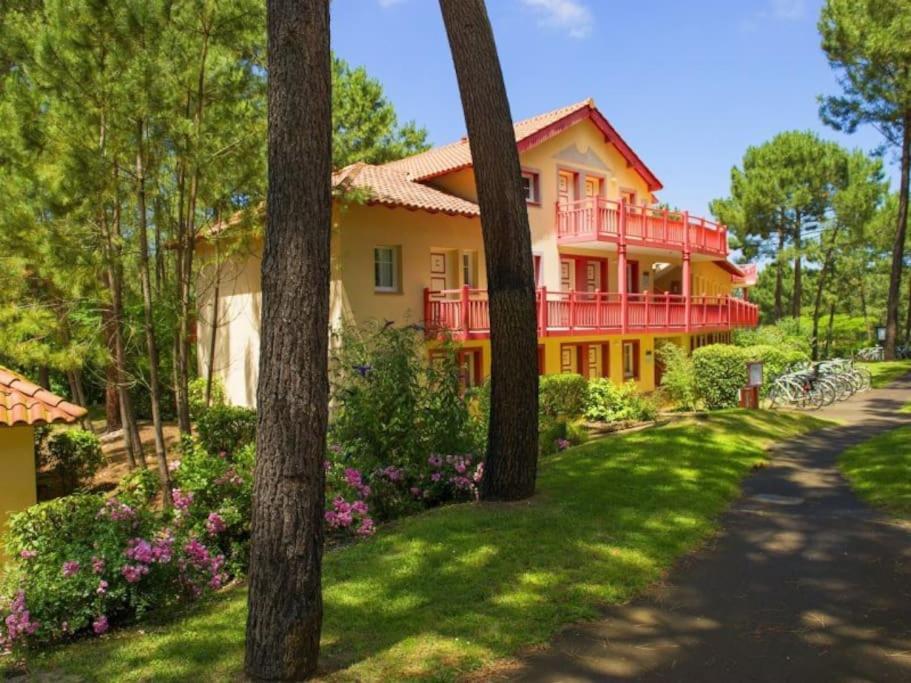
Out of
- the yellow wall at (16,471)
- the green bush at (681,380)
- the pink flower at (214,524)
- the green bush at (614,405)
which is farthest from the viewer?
the green bush at (681,380)

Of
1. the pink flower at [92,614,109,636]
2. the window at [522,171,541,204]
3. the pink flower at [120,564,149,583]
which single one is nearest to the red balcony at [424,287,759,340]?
the window at [522,171,541,204]

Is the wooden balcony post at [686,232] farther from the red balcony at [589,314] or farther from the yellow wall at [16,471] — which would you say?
the yellow wall at [16,471]

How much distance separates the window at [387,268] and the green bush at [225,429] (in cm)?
470

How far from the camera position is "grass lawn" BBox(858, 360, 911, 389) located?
2448 cm

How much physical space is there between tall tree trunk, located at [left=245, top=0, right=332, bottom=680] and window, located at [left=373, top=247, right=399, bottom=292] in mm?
13119

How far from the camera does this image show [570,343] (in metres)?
22.9

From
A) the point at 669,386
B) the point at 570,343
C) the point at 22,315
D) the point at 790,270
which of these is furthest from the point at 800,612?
the point at 790,270

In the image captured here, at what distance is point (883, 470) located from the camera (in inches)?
361

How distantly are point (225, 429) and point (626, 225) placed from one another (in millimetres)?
14721

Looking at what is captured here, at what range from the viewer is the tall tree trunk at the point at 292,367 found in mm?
3846

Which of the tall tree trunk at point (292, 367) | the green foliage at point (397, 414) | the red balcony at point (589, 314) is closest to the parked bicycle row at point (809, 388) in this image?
the red balcony at point (589, 314)

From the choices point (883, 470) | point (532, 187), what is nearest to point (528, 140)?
point (532, 187)

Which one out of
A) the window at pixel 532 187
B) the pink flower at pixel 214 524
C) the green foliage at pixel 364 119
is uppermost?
the green foliage at pixel 364 119

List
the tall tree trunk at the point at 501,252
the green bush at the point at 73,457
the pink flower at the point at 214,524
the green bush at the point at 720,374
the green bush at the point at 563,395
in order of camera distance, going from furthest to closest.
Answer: the green bush at the point at 720,374, the green bush at the point at 563,395, the green bush at the point at 73,457, the tall tree trunk at the point at 501,252, the pink flower at the point at 214,524
